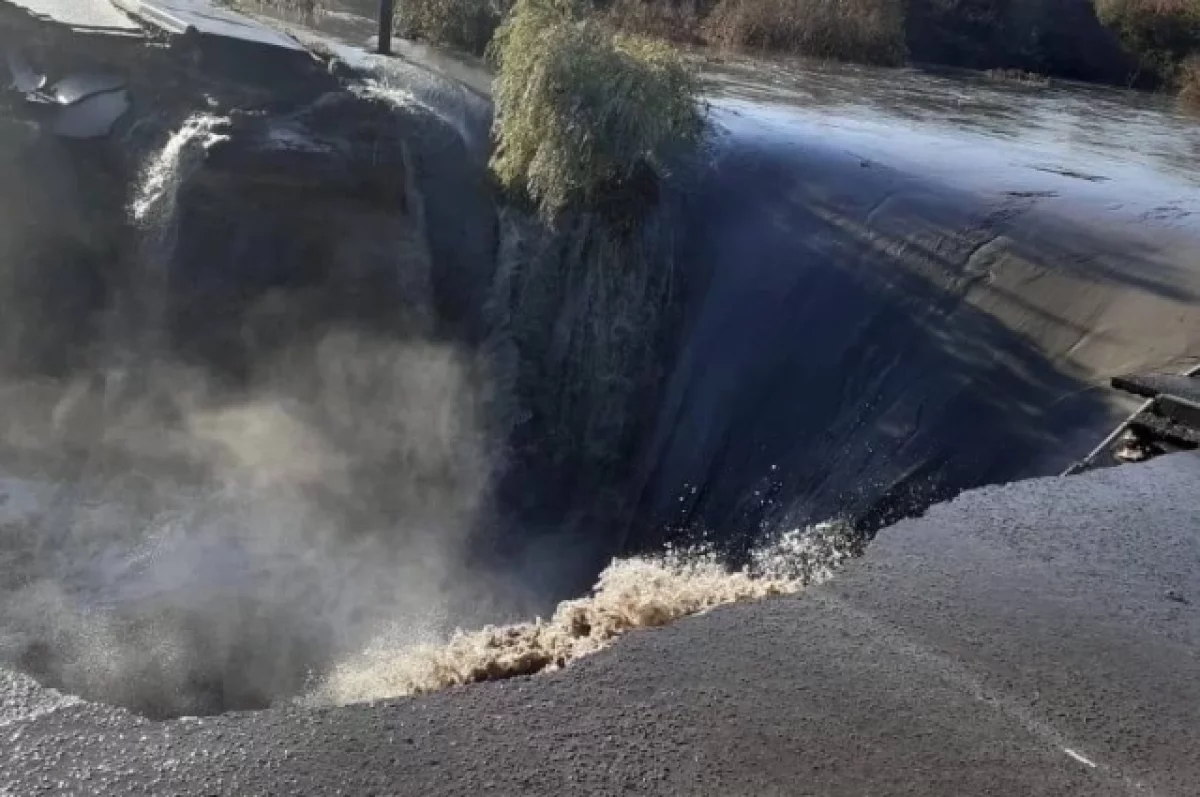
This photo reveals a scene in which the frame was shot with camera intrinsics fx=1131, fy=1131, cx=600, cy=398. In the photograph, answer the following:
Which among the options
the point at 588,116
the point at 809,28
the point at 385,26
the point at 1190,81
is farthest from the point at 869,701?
the point at 1190,81

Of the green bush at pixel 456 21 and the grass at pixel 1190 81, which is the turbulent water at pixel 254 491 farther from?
the grass at pixel 1190 81

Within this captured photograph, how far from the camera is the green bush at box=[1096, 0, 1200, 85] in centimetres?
2509

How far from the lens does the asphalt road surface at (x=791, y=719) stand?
3254 millimetres

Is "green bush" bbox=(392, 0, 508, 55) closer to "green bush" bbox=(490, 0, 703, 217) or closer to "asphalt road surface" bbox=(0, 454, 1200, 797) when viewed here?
"green bush" bbox=(490, 0, 703, 217)

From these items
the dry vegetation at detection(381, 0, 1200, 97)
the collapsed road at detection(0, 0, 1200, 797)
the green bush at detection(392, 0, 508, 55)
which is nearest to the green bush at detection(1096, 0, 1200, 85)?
the dry vegetation at detection(381, 0, 1200, 97)

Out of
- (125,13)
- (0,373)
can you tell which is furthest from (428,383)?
(125,13)

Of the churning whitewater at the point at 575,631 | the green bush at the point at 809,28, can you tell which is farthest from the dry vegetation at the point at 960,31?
the churning whitewater at the point at 575,631

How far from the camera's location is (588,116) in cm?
958

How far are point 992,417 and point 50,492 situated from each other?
7.11 m

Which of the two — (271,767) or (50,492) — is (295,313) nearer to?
(50,492)

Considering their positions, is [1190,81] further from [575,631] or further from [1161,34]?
[575,631]

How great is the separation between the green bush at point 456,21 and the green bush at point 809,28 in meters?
7.71

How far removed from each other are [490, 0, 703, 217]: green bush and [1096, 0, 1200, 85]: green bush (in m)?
19.0

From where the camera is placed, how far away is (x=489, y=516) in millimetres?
9188
